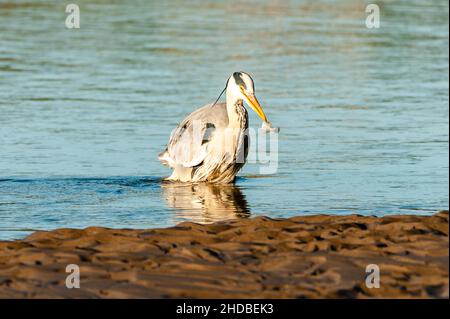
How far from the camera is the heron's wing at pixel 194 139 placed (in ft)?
42.9

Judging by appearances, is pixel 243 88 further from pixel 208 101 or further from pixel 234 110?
pixel 208 101

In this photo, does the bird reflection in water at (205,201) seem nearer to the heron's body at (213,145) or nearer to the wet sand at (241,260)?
the heron's body at (213,145)

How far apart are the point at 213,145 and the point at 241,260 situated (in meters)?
5.39

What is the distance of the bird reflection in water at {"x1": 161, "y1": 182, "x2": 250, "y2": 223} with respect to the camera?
443 inches

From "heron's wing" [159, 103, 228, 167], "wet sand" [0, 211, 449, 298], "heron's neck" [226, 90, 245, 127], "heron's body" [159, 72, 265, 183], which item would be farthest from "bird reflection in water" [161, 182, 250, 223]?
"wet sand" [0, 211, 449, 298]

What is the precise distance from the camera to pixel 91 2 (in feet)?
108

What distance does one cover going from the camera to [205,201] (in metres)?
12.2

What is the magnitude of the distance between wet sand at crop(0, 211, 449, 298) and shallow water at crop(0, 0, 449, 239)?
2.04 meters

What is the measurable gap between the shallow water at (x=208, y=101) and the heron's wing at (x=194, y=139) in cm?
33

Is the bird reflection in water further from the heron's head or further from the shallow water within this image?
the heron's head
